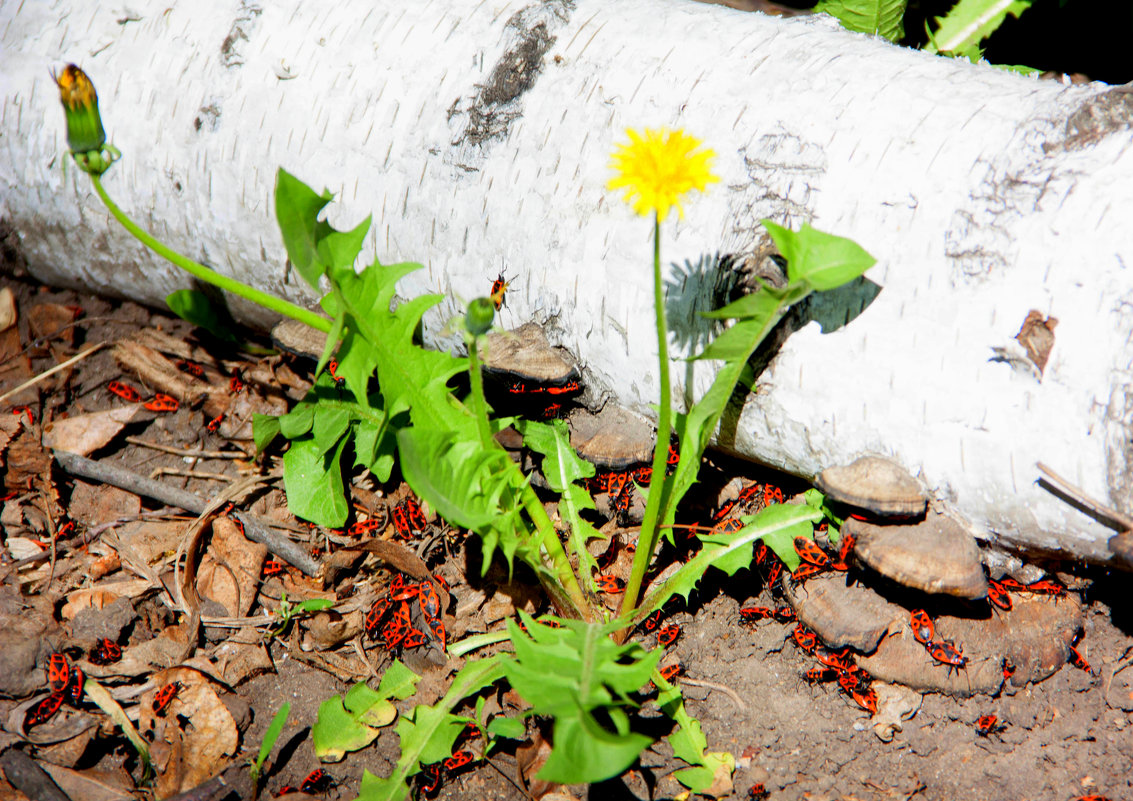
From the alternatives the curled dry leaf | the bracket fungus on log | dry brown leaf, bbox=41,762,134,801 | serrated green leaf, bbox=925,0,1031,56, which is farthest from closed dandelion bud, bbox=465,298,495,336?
serrated green leaf, bbox=925,0,1031,56

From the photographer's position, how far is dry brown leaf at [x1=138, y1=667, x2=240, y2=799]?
2.08m

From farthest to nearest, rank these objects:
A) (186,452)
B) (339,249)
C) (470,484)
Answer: (186,452), (339,249), (470,484)

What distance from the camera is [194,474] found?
108 inches

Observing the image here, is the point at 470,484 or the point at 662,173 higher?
the point at 662,173

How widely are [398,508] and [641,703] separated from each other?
3.53 ft

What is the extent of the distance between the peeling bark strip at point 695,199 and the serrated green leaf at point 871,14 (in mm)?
791

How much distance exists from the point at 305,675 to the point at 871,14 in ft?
10.9

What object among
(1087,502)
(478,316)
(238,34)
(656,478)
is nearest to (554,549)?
(656,478)

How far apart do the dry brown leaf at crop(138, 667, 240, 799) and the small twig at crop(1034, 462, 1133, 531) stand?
2.37 meters

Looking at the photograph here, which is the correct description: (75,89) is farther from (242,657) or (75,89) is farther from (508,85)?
(242,657)

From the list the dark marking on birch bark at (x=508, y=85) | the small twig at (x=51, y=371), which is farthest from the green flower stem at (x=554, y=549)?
the small twig at (x=51, y=371)

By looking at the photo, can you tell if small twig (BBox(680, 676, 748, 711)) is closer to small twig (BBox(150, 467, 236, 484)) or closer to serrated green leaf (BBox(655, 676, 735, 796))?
serrated green leaf (BBox(655, 676, 735, 796))

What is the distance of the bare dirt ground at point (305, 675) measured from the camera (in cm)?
204

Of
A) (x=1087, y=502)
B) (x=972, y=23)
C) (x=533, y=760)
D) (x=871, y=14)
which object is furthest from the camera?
(x=972, y=23)
